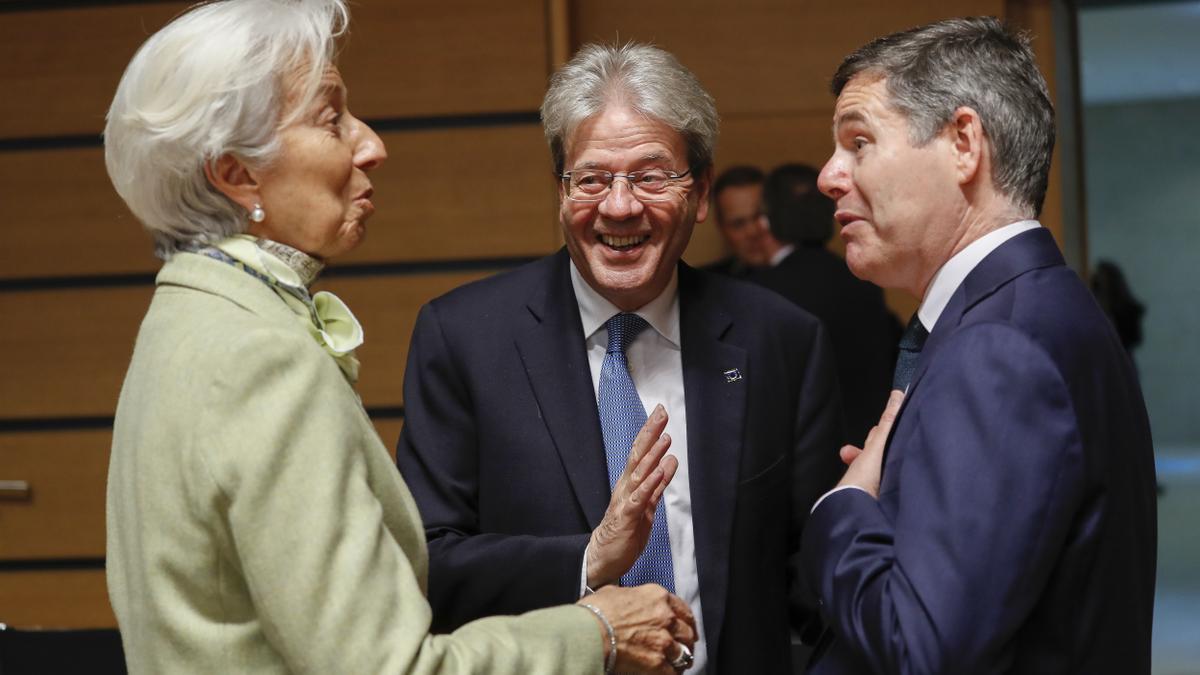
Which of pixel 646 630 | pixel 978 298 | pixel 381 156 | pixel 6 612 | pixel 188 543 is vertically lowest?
pixel 6 612

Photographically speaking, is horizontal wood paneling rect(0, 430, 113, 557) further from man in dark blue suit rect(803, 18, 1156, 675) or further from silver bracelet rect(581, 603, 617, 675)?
man in dark blue suit rect(803, 18, 1156, 675)

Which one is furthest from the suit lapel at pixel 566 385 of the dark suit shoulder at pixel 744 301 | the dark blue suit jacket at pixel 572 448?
the dark suit shoulder at pixel 744 301

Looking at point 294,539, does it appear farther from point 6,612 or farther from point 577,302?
point 6,612

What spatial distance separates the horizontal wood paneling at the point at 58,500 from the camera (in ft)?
14.9

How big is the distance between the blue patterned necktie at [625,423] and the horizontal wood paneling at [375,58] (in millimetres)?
2422

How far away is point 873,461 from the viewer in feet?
5.39

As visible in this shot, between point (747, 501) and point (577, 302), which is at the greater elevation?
point (577, 302)

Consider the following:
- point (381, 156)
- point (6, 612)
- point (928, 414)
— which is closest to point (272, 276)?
point (381, 156)

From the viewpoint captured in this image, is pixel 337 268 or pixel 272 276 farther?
pixel 337 268

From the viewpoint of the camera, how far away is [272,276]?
1441mm

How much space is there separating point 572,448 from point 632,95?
22.3 inches

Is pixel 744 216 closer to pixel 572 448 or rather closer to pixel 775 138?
pixel 775 138

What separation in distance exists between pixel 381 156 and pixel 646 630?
669 millimetres

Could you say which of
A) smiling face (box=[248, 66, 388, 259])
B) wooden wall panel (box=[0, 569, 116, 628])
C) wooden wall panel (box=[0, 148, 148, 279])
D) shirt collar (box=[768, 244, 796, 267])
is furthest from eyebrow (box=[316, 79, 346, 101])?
wooden wall panel (box=[0, 569, 116, 628])
